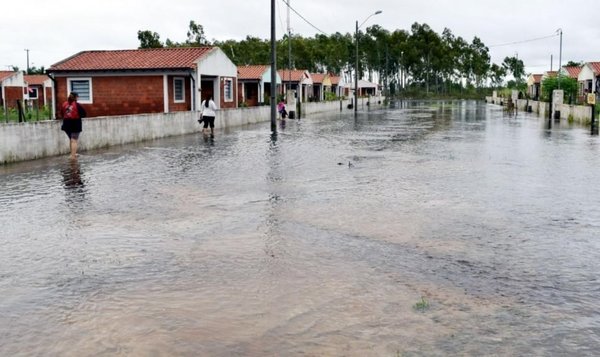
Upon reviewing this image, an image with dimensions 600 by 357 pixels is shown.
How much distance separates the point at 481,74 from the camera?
456 feet

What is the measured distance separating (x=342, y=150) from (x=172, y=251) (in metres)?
13.2

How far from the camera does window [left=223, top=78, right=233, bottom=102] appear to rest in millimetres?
42562

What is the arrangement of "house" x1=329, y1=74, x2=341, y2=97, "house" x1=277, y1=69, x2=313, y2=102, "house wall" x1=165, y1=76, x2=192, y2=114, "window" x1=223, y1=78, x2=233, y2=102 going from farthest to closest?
1. "house" x1=329, y1=74, x2=341, y2=97
2. "house" x1=277, y1=69, x2=313, y2=102
3. "window" x1=223, y1=78, x2=233, y2=102
4. "house wall" x1=165, y1=76, x2=192, y2=114

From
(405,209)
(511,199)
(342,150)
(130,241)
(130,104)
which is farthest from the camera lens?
(130,104)

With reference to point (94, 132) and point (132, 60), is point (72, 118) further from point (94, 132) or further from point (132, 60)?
point (132, 60)

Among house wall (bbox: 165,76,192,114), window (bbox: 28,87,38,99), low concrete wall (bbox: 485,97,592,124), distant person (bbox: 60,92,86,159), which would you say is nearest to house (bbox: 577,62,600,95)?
low concrete wall (bbox: 485,97,592,124)

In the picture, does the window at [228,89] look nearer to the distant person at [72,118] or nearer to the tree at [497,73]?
the distant person at [72,118]

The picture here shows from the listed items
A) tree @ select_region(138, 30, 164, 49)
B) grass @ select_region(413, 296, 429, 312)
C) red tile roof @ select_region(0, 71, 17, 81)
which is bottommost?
grass @ select_region(413, 296, 429, 312)

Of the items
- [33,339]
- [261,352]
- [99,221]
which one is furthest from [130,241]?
[261,352]

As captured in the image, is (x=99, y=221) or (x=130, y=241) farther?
(x=99, y=221)

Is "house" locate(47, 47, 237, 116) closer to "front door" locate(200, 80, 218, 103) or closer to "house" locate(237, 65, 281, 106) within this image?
"front door" locate(200, 80, 218, 103)

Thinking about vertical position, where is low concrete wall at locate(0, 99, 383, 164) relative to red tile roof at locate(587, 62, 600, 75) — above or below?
below

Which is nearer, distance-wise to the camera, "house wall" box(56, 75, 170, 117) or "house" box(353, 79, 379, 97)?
"house wall" box(56, 75, 170, 117)

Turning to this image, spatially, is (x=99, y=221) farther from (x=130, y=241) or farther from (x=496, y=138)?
(x=496, y=138)
